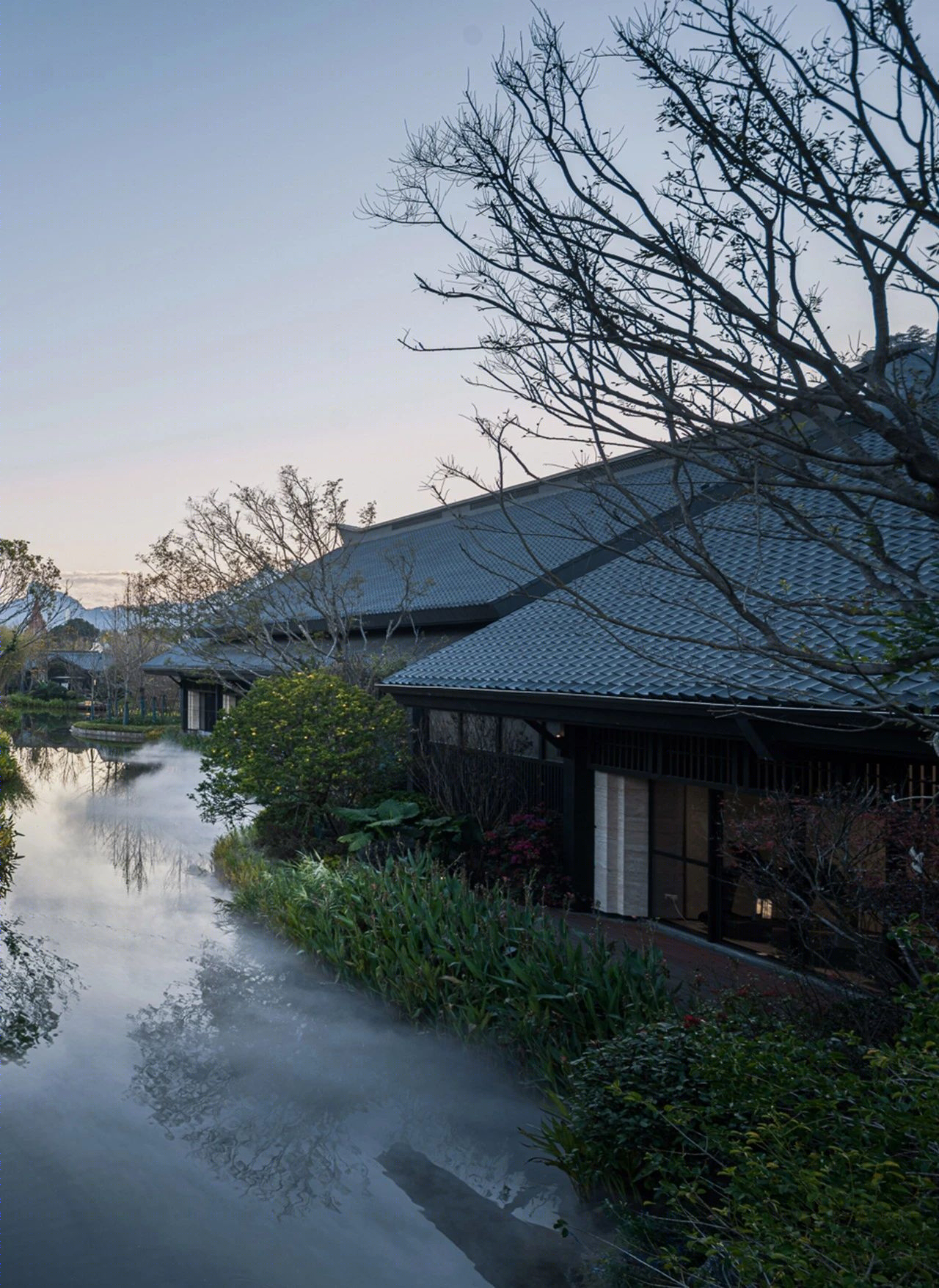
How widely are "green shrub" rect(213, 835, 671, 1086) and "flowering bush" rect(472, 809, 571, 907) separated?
3.38 feet

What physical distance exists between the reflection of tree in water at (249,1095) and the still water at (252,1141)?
0.06 ft

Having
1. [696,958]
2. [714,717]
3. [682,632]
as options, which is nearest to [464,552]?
[682,632]

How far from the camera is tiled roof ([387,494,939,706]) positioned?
8992 mm

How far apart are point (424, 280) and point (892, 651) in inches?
123

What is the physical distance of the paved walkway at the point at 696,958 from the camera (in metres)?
8.48

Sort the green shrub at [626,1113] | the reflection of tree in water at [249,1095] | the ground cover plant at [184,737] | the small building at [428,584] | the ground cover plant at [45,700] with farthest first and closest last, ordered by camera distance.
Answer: the ground cover plant at [45,700]
the ground cover plant at [184,737]
the small building at [428,584]
the reflection of tree in water at [249,1095]
the green shrub at [626,1113]

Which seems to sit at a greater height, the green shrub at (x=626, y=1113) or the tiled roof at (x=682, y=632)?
the tiled roof at (x=682, y=632)

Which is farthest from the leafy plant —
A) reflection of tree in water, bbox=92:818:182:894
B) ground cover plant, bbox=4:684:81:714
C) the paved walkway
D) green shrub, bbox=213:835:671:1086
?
ground cover plant, bbox=4:684:81:714

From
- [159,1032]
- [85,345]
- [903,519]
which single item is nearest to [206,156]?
[85,345]

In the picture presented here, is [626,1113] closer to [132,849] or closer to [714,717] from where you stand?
[714,717]

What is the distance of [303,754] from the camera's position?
16203mm

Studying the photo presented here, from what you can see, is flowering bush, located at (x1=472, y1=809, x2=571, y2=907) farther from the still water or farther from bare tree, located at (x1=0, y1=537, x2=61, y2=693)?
bare tree, located at (x1=0, y1=537, x2=61, y2=693)

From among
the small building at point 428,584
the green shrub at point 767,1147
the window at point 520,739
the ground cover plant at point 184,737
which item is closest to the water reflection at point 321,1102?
the green shrub at point 767,1147

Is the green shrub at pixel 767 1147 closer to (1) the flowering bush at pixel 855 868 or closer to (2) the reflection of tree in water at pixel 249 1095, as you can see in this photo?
(1) the flowering bush at pixel 855 868
